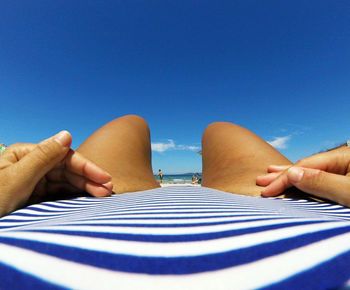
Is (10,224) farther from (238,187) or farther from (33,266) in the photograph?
(238,187)

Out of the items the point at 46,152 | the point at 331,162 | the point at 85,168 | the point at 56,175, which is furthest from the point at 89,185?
the point at 331,162

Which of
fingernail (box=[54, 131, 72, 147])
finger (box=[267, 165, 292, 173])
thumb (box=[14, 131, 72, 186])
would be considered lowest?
finger (box=[267, 165, 292, 173])

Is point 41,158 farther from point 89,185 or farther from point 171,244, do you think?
point 171,244

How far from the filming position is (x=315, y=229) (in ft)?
1.59

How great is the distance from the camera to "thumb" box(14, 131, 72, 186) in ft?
3.56

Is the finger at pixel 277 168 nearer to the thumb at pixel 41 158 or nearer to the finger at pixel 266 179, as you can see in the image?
the finger at pixel 266 179

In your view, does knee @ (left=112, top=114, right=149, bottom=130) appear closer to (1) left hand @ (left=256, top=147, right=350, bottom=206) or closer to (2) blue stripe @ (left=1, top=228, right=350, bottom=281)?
(1) left hand @ (left=256, top=147, right=350, bottom=206)

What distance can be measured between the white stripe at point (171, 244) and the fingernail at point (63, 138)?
80 centimetres

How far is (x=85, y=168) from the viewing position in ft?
4.53

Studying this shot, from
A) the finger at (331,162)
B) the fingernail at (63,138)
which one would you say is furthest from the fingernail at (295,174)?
the fingernail at (63,138)

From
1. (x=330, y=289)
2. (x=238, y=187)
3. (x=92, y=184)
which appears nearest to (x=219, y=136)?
(x=238, y=187)

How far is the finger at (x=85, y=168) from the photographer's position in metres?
1.36

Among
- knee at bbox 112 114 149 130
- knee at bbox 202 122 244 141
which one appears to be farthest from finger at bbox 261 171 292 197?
knee at bbox 112 114 149 130

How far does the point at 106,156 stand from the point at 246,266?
1.72 meters
